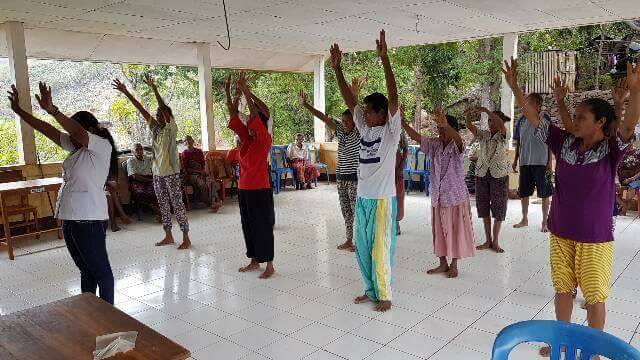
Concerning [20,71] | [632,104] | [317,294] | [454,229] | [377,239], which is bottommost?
[317,294]

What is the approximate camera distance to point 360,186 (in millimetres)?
3473

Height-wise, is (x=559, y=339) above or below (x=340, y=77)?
below

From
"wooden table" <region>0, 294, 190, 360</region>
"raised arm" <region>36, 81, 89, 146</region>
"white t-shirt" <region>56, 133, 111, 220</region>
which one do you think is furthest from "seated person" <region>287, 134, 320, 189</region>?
"wooden table" <region>0, 294, 190, 360</region>

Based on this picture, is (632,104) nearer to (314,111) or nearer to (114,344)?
(114,344)

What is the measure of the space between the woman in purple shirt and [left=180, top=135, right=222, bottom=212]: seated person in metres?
5.98

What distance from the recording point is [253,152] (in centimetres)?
414

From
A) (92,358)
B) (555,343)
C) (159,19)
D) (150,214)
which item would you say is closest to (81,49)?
(159,19)

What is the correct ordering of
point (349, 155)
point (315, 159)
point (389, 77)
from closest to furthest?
point (389, 77)
point (349, 155)
point (315, 159)

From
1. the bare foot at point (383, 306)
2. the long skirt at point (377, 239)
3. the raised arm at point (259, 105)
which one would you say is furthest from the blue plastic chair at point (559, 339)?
the raised arm at point (259, 105)

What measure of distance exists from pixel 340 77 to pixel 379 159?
66cm

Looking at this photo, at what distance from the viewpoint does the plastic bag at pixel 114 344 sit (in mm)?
1515

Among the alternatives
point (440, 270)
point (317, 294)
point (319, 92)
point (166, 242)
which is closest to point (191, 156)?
point (166, 242)

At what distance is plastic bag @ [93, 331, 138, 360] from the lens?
151 centimetres

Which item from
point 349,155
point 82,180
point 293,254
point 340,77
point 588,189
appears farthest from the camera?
point 293,254
